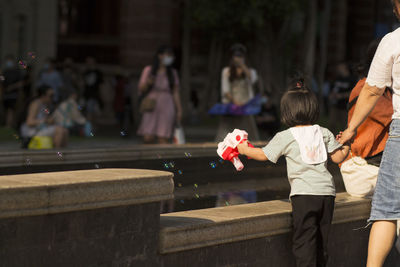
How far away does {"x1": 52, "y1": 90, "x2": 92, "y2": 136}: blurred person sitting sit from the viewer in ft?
45.6

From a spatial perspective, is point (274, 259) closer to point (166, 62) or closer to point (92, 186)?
point (92, 186)

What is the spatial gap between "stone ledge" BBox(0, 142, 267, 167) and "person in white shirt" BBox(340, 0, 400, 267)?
13.8 feet

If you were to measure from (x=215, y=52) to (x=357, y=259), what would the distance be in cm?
2431

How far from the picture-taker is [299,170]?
5.36 meters

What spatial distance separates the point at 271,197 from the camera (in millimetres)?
8055

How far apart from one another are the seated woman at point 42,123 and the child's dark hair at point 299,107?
302 inches

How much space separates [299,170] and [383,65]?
812 mm

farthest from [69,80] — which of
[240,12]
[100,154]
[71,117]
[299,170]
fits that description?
[299,170]

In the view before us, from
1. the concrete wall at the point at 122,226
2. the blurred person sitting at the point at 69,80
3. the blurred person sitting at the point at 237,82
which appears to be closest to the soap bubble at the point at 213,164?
the blurred person sitting at the point at 237,82

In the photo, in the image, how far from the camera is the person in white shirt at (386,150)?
16.6 feet

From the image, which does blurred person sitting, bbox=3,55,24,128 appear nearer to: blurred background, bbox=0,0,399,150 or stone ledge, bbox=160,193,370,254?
blurred background, bbox=0,0,399,150

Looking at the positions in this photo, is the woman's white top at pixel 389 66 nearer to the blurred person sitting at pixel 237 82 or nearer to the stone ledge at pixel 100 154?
the stone ledge at pixel 100 154

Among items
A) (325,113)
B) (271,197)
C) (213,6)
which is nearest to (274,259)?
(271,197)

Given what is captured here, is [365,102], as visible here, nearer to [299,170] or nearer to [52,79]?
[299,170]
